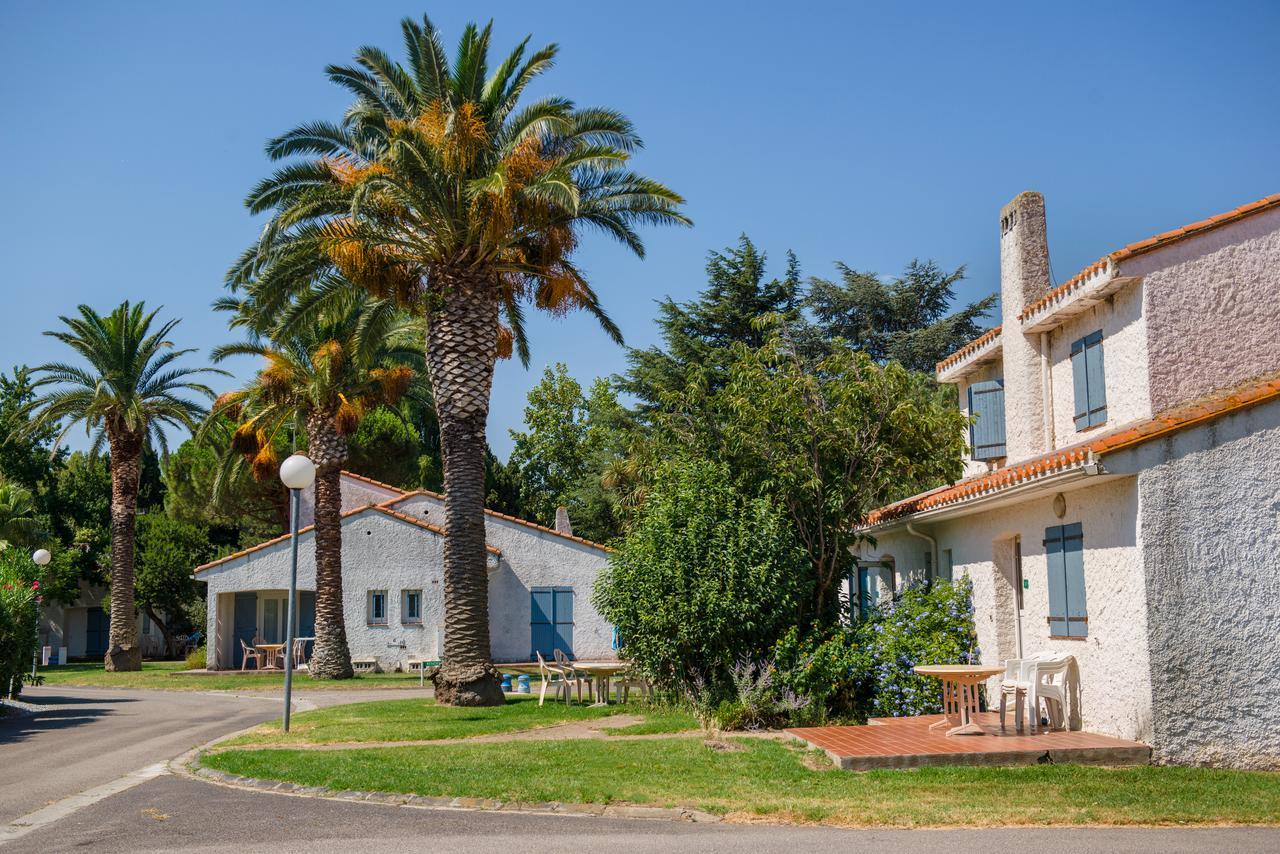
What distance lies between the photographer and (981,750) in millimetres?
11586

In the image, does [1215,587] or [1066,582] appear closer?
[1215,587]

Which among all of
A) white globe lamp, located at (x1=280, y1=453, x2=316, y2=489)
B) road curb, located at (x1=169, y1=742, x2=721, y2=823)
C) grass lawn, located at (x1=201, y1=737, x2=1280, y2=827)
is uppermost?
white globe lamp, located at (x1=280, y1=453, x2=316, y2=489)

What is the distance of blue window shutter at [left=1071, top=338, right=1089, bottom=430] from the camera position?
15297 millimetres

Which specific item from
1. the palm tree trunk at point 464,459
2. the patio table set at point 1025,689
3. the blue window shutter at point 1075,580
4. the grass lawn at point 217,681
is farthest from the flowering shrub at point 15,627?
the blue window shutter at point 1075,580

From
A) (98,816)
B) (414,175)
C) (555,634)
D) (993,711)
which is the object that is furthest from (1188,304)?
(555,634)

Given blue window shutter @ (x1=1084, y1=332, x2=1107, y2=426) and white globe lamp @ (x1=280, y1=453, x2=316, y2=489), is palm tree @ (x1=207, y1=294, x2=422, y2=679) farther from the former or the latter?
blue window shutter @ (x1=1084, y1=332, x2=1107, y2=426)

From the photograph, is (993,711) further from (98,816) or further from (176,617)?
(176,617)

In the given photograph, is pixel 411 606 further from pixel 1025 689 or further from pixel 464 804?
pixel 464 804

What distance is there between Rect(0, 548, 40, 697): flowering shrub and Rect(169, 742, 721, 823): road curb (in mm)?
9587

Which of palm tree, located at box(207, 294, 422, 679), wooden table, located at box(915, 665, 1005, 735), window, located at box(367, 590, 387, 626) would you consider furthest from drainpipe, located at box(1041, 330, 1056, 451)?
window, located at box(367, 590, 387, 626)

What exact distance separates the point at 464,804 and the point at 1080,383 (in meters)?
10.1

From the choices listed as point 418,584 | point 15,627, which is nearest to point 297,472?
point 15,627

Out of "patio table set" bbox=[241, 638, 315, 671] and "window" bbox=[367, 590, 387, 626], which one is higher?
"window" bbox=[367, 590, 387, 626]

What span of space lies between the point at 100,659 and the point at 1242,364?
1925 inches
